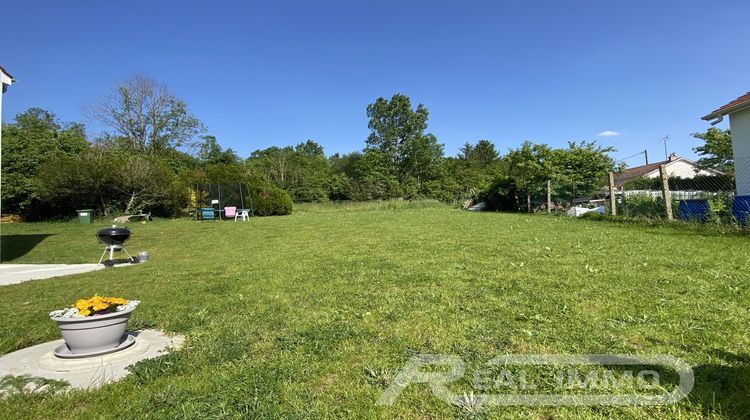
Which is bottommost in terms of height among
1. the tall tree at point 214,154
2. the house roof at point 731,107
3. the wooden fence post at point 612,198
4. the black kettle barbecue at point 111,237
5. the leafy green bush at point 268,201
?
the black kettle barbecue at point 111,237

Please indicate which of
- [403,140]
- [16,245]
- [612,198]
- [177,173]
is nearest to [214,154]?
[177,173]

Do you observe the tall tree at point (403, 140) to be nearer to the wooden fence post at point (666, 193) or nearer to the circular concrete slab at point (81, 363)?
the wooden fence post at point (666, 193)

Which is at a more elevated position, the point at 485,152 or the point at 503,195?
the point at 485,152

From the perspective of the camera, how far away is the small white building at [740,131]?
11.1m

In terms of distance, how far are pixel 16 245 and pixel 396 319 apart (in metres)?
14.3

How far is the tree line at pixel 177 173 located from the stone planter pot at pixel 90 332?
17.3 m

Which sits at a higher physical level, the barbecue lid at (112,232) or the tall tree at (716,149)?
the tall tree at (716,149)

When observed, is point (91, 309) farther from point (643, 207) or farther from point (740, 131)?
point (740, 131)

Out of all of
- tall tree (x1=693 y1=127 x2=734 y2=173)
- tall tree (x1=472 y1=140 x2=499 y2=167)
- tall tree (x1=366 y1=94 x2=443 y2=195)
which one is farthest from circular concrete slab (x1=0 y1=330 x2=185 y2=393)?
tall tree (x1=472 y1=140 x2=499 y2=167)

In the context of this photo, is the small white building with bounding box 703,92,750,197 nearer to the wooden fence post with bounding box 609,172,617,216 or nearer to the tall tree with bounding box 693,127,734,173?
the wooden fence post with bounding box 609,172,617,216

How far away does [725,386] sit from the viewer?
2.17 m

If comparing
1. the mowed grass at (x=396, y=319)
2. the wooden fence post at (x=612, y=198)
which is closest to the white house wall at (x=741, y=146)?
the wooden fence post at (x=612, y=198)

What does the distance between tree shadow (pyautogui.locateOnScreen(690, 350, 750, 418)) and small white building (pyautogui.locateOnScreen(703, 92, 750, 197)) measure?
11.4 meters

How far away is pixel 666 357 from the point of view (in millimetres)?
2549
